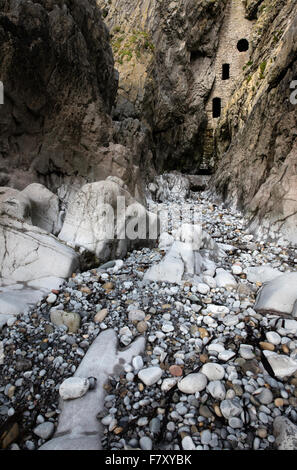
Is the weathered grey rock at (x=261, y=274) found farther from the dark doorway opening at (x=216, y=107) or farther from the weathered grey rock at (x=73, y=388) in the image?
the dark doorway opening at (x=216, y=107)

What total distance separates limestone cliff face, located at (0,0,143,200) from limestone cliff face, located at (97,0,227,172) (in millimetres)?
5314

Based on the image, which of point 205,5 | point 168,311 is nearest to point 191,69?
point 205,5

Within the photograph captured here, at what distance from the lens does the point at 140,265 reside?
4.91 meters

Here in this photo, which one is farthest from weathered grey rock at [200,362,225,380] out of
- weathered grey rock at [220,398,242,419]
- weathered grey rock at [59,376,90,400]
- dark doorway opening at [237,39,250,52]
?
dark doorway opening at [237,39,250,52]

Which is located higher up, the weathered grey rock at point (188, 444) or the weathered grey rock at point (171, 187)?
the weathered grey rock at point (171, 187)

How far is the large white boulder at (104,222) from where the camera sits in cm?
504

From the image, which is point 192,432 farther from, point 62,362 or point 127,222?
point 127,222

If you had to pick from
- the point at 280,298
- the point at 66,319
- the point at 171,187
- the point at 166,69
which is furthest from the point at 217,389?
the point at 166,69

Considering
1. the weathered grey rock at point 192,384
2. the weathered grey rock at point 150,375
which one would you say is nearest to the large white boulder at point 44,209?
the weathered grey rock at point 150,375

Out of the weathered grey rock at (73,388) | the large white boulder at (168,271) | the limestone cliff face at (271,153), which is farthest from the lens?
the limestone cliff face at (271,153)

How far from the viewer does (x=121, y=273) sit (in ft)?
15.0

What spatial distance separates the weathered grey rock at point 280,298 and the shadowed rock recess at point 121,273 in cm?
2

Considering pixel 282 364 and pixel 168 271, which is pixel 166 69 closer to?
pixel 168 271

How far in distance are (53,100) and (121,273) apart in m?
5.97
